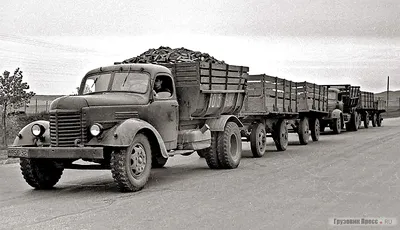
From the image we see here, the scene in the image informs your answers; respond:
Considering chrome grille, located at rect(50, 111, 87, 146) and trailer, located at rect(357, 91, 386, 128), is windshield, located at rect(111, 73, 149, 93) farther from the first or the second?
trailer, located at rect(357, 91, 386, 128)

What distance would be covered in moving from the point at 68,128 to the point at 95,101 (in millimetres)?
589

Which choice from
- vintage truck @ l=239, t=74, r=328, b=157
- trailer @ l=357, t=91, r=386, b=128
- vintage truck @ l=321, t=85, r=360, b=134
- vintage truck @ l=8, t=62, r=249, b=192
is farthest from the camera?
trailer @ l=357, t=91, r=386, b=128

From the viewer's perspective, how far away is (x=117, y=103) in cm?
958

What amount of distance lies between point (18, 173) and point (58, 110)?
3.68 m

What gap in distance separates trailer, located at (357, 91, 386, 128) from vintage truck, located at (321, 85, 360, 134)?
0.78 m

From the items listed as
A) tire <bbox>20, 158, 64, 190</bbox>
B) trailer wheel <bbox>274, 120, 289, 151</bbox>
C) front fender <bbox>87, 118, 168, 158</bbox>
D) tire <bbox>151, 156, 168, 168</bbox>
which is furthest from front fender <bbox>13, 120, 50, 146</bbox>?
trailer wheel <bbox>274, 120, 289, 151</bbox>

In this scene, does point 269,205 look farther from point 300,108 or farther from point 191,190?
point 300,108

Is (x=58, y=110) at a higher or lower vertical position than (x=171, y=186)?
higher

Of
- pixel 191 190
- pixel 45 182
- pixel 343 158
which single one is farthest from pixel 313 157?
pixel 45 182

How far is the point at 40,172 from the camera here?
9859 millimetres

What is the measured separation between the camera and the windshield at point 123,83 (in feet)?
33.9

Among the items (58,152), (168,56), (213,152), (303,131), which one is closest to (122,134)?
(58,152)

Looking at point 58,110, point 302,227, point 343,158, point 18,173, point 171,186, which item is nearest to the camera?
point 302,227

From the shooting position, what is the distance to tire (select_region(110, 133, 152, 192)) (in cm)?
893
